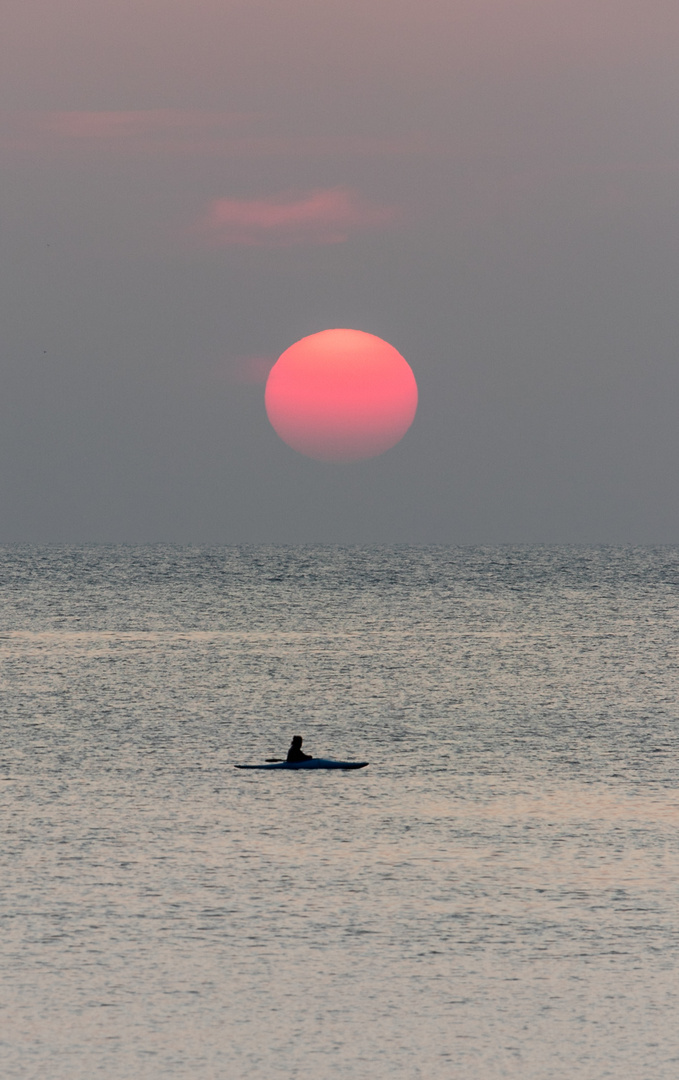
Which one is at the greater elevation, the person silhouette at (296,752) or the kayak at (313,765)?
the person silhouette at (296,752)

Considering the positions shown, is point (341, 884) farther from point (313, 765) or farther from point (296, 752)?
point (296, 752)

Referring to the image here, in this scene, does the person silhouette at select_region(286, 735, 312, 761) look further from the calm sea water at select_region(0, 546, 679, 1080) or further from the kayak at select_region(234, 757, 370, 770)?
the calm sea water at select_region(0, 546, 679, 1080)

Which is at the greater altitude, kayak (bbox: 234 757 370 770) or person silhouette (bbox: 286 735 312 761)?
person silhouette (bbox: 286 735 312 761)

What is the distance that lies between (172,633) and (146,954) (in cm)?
7663

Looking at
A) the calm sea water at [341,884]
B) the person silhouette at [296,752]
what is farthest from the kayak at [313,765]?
the calm sea water at [341,884]

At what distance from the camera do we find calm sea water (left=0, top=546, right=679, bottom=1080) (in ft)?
61.0

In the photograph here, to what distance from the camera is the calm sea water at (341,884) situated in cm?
1859

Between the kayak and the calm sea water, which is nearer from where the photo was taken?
the calm sea water

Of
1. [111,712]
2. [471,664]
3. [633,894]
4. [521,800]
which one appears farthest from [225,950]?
[471,664]

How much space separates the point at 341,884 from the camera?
85.1ft

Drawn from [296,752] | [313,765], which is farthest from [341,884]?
[296,752]

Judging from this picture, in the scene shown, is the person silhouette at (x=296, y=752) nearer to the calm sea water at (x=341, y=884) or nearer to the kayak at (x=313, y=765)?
the kayak at (x=313, y=765)

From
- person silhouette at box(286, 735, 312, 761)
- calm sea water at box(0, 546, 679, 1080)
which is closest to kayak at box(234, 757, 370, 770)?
person silhouette at box(286, 735, 312, 761)

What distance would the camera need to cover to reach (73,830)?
3061 centimetres
